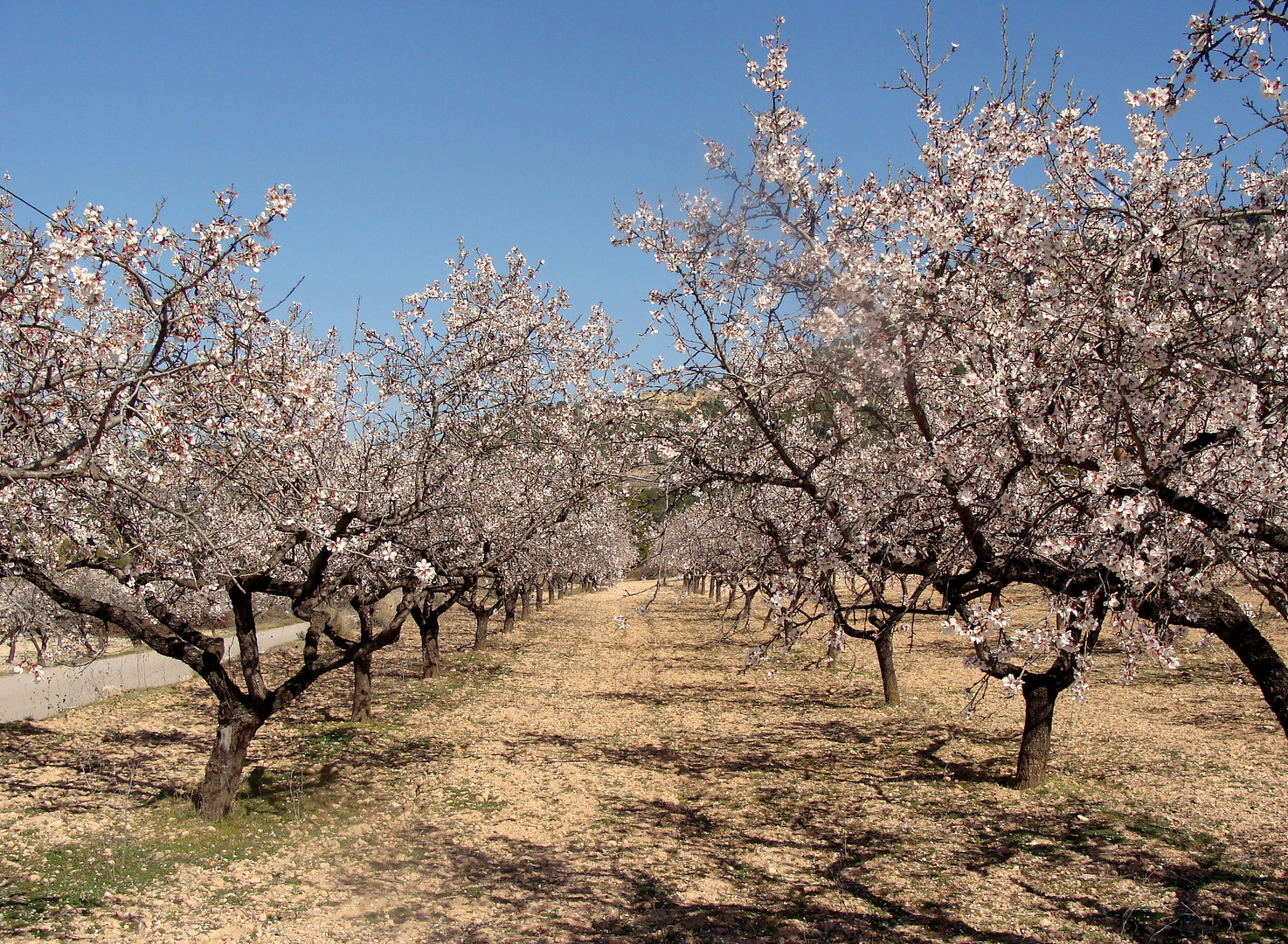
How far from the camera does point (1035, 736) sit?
32.5 feet

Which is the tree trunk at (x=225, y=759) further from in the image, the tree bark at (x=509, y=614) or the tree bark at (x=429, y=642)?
the tree bark at (x=509, y=614)

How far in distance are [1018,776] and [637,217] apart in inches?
332

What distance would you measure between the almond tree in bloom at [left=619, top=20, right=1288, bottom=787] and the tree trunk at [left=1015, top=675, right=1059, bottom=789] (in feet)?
12.2

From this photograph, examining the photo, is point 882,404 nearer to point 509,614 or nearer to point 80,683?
point 80,683

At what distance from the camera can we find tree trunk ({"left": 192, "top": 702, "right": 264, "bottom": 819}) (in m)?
8.57

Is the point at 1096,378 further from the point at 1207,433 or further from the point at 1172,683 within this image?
the point at 1172,683

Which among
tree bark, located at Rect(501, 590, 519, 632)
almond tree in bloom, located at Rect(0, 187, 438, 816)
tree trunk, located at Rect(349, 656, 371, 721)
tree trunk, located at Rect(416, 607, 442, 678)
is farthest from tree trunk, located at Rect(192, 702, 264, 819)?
tree bark, located at Rect(501, 590, 519, 632)

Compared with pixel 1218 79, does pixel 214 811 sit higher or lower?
lower

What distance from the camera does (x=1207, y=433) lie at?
448 centimetres

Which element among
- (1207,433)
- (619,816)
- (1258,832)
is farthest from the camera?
(619,816)

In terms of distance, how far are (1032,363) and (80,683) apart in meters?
20.5

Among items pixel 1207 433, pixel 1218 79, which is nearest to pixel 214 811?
pixel 1207 433

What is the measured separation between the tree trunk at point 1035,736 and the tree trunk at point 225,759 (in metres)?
8.94

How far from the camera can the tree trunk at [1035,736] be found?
377 inches
